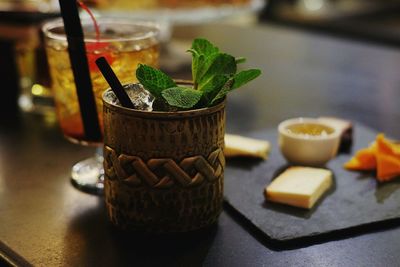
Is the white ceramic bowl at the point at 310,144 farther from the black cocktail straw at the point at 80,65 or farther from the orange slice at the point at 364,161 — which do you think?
the black cocktail straw at the point at 80,65

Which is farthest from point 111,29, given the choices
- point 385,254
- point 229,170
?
point 385,254

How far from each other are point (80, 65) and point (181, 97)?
9.2 inches

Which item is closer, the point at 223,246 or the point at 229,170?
the point at 223,246

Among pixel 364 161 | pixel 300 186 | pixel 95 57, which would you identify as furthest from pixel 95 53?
pixel 364 161

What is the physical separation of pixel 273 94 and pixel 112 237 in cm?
92

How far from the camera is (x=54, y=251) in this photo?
0.87 m

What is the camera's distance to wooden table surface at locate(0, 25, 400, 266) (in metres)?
0.86

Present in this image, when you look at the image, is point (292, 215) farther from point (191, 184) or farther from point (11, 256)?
point (11, 256)

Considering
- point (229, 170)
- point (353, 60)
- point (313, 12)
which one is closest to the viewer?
point (229, 170)

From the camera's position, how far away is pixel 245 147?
1184mm

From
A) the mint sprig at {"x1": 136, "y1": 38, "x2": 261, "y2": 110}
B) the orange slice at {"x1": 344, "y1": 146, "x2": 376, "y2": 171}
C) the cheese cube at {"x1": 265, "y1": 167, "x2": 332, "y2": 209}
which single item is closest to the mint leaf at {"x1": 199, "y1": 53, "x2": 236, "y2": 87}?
the mint sprig at {"x1": 136, "y1": 38, "x2": 261, "y2": 110}

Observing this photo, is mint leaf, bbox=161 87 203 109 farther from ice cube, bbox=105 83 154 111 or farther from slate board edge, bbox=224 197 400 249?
slate board edge, bbox=224 197 400 249

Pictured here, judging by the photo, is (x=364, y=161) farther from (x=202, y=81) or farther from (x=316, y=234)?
(x=202, y=81)

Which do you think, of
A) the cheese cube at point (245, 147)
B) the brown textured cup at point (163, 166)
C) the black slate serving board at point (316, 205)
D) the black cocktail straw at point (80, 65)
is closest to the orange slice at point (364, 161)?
the black slate serving board at point (316, 205)
